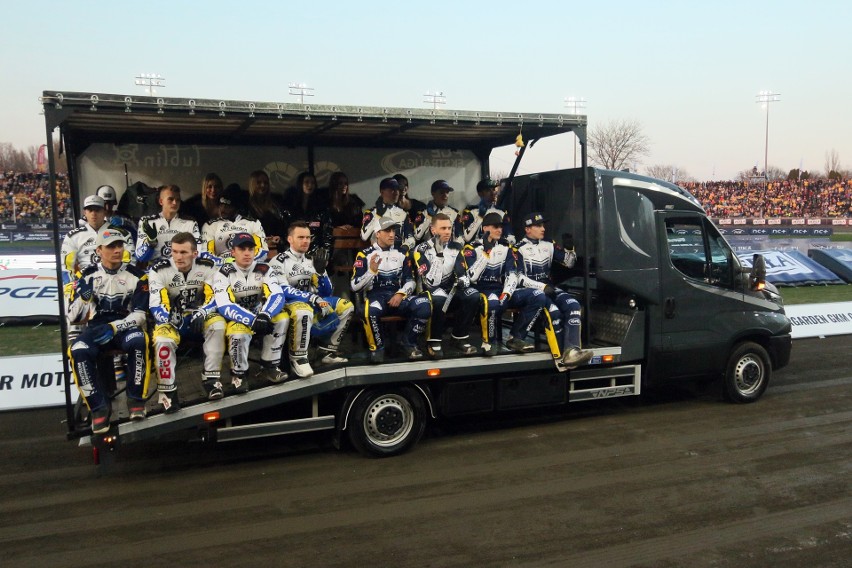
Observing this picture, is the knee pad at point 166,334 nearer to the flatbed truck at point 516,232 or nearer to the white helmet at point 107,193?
the flatbed truck at point 516,232

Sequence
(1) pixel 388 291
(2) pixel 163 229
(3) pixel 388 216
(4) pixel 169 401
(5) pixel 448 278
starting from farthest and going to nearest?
(3) pixel 388 216, (2) pixel 163 229, (5) pixel 448 278, (1) pixel 388 291, (4) pixel 169 401

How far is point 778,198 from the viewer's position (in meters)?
41.8

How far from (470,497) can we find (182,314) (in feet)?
9.92

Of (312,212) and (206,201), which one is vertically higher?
(206,201)

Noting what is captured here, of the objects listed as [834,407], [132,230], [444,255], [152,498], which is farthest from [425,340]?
[834,407]

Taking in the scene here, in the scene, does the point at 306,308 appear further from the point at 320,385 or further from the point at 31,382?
the point at 31,382

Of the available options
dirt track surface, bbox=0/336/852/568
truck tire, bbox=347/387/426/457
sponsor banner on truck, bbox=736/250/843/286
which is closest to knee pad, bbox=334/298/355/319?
truck tire, bbox=347/387/426/457

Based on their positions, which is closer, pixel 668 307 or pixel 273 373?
pixel 273 373

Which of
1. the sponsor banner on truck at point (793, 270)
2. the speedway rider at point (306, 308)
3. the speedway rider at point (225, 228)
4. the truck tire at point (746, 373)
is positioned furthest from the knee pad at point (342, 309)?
the sponsor banner on truck at point (793, 270)

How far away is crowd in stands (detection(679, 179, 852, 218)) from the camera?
40.5 meters

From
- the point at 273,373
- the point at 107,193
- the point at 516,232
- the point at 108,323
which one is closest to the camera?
the point at 108,323

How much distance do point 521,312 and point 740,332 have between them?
2724 mm

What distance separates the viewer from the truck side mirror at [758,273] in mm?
7688

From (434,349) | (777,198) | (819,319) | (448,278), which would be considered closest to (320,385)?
(434,349)
